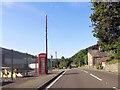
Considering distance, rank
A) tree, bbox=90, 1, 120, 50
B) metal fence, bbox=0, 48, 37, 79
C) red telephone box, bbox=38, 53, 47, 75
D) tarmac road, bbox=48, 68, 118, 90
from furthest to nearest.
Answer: tree, bbox=90, 1, 120, 50, red telephone box, bbox=38, 53, 47, 75, metal fence, bbox=0, 48, 37, 79, tarmac road, bbox=48, 68, 118, 90

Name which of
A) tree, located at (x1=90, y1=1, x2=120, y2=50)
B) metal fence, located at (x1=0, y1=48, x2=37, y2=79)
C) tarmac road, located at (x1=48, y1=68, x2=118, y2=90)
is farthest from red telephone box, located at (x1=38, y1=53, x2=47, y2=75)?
tree, located at (x1=90, y1=1, x2=120, y2=50)

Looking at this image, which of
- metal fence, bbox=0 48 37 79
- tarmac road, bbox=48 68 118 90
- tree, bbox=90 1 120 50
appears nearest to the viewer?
tarmac road, bbox=48 68 118 90

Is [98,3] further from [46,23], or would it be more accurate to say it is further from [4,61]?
[4,61]

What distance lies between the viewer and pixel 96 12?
98.6ft

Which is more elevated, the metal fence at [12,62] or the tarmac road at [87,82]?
the metal fence at [12,62]

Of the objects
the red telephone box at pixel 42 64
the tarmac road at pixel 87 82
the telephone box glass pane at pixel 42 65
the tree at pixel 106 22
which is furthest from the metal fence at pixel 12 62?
the tree at pixel 106 22

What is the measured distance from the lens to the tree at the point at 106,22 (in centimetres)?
2792

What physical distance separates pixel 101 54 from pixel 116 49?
68938 millimetres

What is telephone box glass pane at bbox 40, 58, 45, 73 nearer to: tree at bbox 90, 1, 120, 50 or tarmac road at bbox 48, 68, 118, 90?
tarmac road at bbox 48, 68, 118, 90

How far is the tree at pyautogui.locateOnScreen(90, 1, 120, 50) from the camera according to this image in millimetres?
27916

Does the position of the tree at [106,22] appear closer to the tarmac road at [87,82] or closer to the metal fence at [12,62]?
the tarmac road at [87,82]

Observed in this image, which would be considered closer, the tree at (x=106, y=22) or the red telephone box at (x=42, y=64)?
the red telephone box at (x=42, y=64)

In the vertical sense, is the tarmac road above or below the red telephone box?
below

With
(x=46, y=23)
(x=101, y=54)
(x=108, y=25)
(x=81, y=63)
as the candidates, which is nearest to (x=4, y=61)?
(x=46, y=23)
